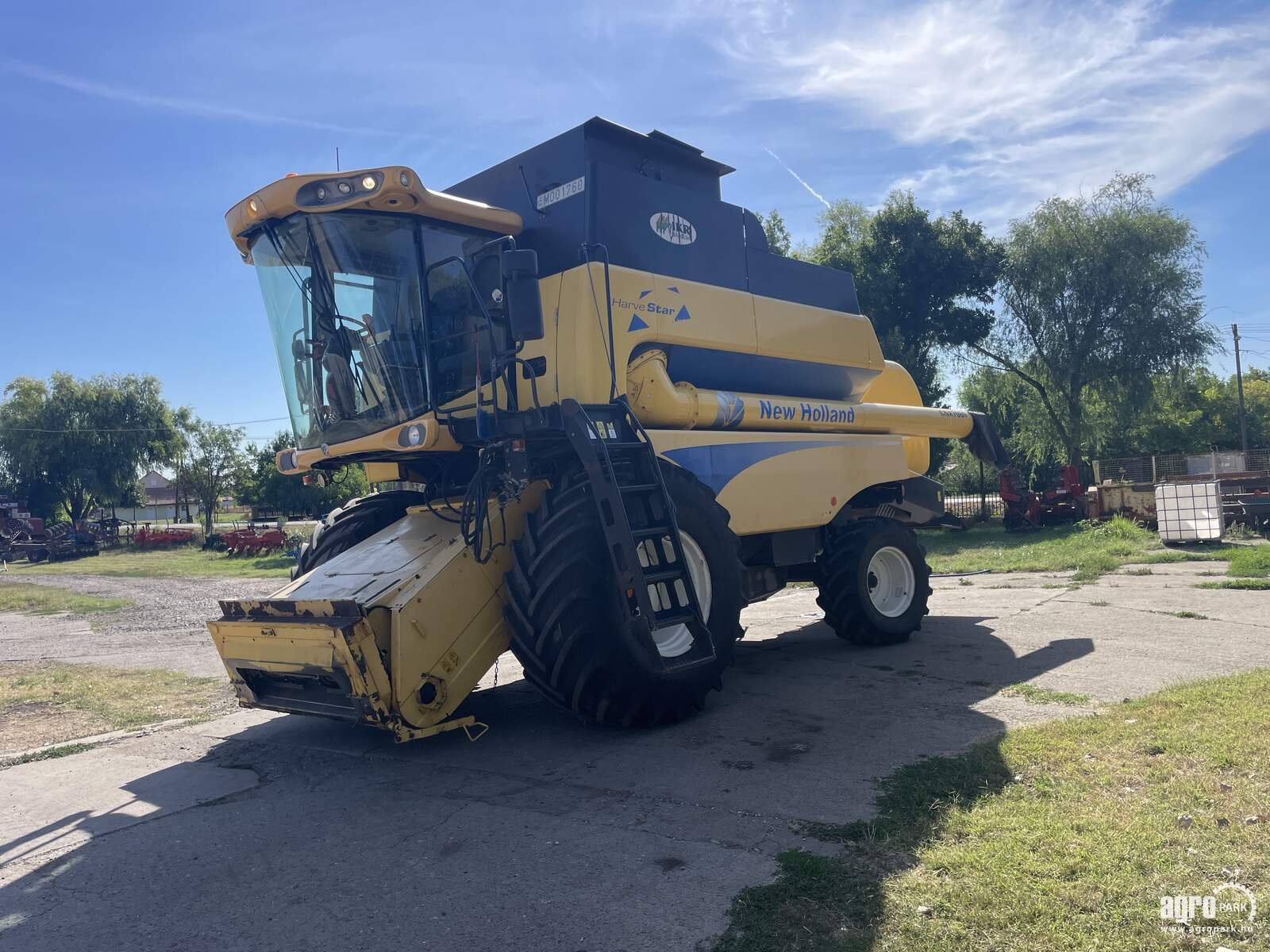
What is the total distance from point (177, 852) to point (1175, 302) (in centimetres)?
2954

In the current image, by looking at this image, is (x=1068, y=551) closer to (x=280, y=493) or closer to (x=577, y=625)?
(x=577, y=625)

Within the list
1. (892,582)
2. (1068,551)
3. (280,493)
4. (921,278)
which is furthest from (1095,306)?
(280,493)

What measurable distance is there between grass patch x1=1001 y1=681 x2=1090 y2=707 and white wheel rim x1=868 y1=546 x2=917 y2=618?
2436 mm

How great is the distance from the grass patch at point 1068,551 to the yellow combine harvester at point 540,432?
8483mm

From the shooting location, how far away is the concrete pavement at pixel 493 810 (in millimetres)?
3408

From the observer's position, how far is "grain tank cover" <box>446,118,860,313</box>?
21.7 ft

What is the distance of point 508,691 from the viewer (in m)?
7.34

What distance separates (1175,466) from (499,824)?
2873 centimetres

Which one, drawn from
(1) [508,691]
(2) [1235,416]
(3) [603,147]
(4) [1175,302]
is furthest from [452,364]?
(2) [1235,416]

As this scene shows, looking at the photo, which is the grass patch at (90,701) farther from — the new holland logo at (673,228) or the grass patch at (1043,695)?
the grass patch at (1043,695)

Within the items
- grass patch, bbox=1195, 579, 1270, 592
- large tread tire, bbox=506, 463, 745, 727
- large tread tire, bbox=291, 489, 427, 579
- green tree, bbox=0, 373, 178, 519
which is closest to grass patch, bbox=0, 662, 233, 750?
large tread tire, bbox=291, 489, 427, 579

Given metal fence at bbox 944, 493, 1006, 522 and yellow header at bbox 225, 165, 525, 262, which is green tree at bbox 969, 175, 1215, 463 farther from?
yellow header at bbox 225, 165, 525, 262

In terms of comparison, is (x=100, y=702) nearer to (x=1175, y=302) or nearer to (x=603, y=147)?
(x=603, y=147)

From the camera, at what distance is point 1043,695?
6.26 m
